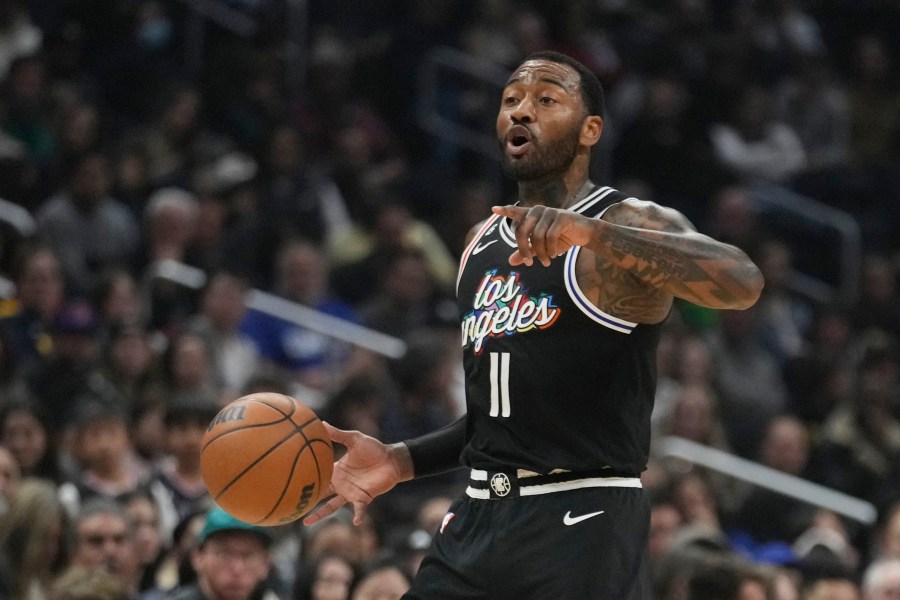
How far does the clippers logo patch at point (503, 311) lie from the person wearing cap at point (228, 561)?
2.25 metres

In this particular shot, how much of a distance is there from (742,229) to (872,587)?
5833 millimetres

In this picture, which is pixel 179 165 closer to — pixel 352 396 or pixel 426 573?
pixel 352 396

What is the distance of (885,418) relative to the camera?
1166cm

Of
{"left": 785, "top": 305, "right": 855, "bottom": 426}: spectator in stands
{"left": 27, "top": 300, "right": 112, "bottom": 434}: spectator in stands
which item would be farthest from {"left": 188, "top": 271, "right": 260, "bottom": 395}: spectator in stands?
{"left": 785, "top": 305, "right": 855, "bottom": 426}: spectator in stands

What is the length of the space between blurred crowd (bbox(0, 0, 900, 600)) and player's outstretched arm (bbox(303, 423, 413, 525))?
5.68ft

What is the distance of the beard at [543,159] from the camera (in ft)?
15.4

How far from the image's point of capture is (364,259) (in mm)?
12258

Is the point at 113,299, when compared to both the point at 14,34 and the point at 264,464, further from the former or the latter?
the point at 264,464

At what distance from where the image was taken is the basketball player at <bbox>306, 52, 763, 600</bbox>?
4441 millimetres

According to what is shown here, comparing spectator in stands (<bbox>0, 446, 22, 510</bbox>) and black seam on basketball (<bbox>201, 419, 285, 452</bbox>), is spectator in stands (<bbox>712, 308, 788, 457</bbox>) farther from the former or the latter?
black seam on basketball (<bbox>201, 419, 285, 452</bbox>)

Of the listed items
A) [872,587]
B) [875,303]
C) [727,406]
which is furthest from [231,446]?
[875,303]

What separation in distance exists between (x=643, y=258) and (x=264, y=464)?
1.35m

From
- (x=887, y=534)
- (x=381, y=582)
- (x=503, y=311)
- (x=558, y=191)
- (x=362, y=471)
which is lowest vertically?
(x=887, y=534)

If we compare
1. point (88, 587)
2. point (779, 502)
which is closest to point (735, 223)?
point (779, 502)
